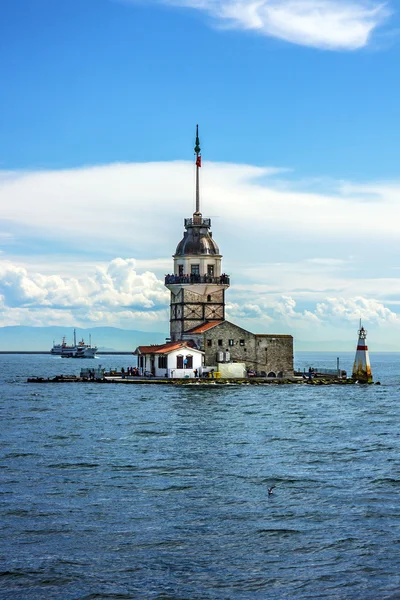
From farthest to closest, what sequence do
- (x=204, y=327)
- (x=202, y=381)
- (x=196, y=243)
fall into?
(x=196, y=243), (x=204, y=327), (x=202, y=381)

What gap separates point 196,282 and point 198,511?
78648 millimetres

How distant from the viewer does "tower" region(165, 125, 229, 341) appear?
108m

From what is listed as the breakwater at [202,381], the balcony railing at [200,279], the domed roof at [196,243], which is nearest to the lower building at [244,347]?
the breakwater at [202,381]

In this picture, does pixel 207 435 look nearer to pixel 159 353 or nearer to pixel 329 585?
pixel 329 585

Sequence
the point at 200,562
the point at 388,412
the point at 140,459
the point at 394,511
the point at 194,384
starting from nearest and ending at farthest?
the point at 200,562, the point at 394,511, the point at 140,459, the point at 388,412, the point at 194,384

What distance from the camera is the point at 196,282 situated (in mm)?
108688

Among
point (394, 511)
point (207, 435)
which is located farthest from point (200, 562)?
point (207, 435)

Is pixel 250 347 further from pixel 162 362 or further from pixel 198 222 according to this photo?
pixel 198 222

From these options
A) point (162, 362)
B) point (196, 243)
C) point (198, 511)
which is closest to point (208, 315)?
point (196, 243)

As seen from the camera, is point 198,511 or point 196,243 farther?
point 196,243

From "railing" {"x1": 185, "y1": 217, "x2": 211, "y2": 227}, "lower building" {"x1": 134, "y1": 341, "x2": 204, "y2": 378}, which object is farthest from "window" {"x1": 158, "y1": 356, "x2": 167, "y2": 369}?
"railing" {"x1": 185, "y1": 217, "x2": 211, "y2": 227}

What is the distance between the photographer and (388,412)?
7244cm

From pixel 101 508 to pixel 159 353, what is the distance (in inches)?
2719

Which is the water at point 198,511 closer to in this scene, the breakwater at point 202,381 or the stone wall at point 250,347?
the breakwater at point 202,381
